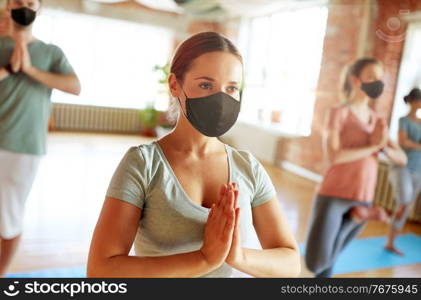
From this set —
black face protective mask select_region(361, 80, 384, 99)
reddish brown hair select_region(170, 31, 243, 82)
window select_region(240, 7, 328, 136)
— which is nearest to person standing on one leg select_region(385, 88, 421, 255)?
black face protective mask select_region(361, 80, 384, 99)

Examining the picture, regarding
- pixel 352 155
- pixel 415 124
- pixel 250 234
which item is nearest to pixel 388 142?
pixel 352 155

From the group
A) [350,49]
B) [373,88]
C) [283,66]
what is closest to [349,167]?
[373,88]

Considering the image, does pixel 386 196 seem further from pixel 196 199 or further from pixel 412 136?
pixel 196 199

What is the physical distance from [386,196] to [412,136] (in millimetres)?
946

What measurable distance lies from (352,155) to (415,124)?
448mm

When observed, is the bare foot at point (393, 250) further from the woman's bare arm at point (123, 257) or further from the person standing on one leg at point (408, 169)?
the woman's bare arm at point (123, 257)

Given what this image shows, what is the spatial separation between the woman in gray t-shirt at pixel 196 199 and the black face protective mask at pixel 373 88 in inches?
25.5

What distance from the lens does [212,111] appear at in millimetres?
578

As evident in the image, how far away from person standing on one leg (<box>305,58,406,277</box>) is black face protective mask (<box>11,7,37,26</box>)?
0.85 metres

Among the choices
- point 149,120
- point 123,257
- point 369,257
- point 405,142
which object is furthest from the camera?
point 369,257

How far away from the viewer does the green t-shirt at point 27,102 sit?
78cm

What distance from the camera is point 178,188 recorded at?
573 mm

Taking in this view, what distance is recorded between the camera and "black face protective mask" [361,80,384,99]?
1.14 metres

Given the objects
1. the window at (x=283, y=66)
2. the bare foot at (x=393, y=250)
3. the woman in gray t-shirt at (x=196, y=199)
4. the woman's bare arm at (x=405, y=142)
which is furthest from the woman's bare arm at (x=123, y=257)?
the bare foot at (x=393, y=250)
